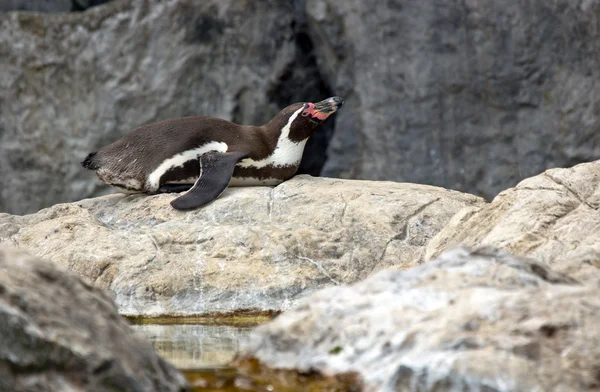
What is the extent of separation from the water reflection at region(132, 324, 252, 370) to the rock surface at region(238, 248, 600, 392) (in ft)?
1.64

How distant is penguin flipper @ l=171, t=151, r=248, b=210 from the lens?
6.91m

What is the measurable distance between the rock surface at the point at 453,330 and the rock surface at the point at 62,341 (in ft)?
1.61

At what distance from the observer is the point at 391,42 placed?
31.8 feet

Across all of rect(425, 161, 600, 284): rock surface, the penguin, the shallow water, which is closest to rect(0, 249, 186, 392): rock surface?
the shallow water

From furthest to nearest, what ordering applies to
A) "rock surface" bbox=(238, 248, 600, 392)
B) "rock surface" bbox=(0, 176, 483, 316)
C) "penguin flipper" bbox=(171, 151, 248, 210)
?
"penguin flipper" bbox=(171, 151, 248, 210) → "rock surface" bbox=(0, 176, 483, 316) → "rock surface" bbox=(238, 248, 600, 392)

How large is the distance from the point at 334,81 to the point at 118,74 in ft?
7.32

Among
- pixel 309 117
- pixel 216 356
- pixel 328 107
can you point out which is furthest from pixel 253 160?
pixel 216 356

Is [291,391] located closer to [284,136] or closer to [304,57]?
[284,136]

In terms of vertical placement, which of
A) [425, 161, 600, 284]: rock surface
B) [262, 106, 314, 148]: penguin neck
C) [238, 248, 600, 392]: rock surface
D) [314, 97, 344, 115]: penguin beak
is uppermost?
[238, 248, 600, 392]: rock surface

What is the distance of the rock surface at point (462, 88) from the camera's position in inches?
364

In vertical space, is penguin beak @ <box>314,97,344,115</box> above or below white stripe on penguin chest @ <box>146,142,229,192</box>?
above

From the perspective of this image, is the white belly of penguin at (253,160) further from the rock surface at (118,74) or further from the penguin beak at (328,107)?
the rock surface at (118,74)

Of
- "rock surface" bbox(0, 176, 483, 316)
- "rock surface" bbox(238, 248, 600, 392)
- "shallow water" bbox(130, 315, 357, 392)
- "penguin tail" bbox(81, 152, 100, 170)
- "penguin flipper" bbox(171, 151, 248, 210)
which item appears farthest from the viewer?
"penguin tail" bbox(81, 152, 100, 170)

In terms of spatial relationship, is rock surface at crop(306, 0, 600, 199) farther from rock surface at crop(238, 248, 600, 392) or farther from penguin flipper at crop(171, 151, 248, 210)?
rock surface at crop(238, 248, 600, 392)
